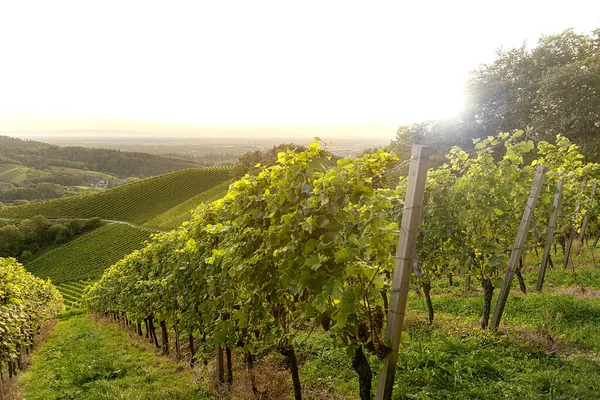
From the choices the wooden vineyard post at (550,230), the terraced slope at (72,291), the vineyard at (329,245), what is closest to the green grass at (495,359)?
the vineyard at (329,245)

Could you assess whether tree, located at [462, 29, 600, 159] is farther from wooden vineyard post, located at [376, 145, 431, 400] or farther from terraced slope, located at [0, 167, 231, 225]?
terraced slope, located at [0, 167, 231, 225]

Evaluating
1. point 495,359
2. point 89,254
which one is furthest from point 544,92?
point 89,254

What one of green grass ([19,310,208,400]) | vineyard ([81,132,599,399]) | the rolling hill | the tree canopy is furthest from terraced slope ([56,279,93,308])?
vineyard ([81,132,599,399])

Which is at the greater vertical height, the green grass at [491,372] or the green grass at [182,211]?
the green grass at [491,372]

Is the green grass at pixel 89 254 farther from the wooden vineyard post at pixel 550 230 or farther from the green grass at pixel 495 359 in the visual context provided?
the wooden vineyard post at pixel 550 230

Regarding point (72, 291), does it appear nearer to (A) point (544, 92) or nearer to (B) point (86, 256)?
(B) point (86, 256)

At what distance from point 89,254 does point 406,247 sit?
78.3 m

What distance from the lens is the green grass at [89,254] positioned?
209 ft

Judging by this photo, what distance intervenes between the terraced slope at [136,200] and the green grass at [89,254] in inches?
411

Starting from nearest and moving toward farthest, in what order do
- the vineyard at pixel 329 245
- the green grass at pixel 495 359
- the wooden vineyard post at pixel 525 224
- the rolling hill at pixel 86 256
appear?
the vineyard at pixel 329 245 < the green grass at pixel 495 359 < the wooden vineyard post at pixel 525 224 < the rolling hill at pixel 86 256

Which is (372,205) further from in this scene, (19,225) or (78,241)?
(19,225)

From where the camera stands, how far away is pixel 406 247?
3.42 metres

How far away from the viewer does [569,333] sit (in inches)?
264

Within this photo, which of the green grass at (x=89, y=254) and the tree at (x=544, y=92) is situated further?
the green grass at (x=89, y=254)
